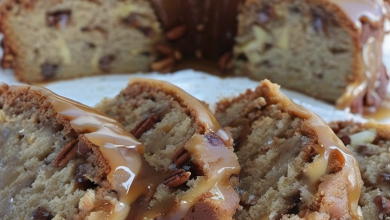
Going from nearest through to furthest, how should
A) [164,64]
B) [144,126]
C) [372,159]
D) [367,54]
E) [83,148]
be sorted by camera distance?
[83,148] < [144,126] < [372,159] < [367,54] < [164,64]

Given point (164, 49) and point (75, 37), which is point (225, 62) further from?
point (75, 37)

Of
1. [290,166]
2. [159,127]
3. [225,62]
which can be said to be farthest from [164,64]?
[290,166]

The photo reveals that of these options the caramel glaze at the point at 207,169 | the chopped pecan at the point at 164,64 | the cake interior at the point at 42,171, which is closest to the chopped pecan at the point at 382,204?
the caramel glaze at the point at 207,169

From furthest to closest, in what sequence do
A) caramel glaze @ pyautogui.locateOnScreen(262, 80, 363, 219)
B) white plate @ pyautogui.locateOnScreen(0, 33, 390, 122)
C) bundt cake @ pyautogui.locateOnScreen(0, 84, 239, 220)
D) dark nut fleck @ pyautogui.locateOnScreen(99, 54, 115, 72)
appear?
dark nut fleck @ pyautogui.locateOnScreen(99, 54, 115, 72) → white plate @ pyautogui.locateOnScreen(0, 33, 390, 122) → caramel glaze @ pyautogui.locateOnScreen(262, 80, 363, 219) → bundt cake @ pyautogui.locateOnScreen(0, 84, 239, 220)

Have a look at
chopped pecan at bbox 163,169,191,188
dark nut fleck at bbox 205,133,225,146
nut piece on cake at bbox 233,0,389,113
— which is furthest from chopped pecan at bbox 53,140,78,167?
nut piece on cake at bbox 233,0,389,113

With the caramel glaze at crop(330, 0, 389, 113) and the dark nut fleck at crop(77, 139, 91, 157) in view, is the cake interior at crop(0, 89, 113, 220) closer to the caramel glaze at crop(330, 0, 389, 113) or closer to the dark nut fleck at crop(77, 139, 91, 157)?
the dark nut fleck at crop(77, 139, 91, 157)
